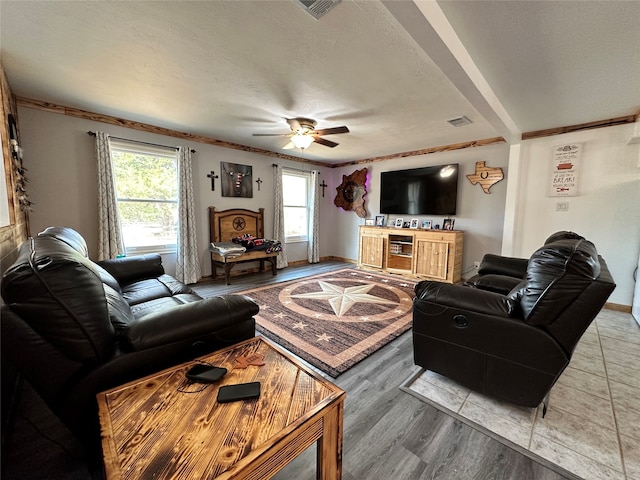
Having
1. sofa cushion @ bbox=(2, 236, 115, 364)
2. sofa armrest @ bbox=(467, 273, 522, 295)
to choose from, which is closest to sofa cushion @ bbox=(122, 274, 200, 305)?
sofa cushion @ bbox=(2, 236, 115, 364)

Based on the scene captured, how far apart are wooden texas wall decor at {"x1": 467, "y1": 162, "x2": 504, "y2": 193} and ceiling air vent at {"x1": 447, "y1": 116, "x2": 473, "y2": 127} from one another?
1.14 metres

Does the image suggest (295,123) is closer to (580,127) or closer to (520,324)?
(520,324)

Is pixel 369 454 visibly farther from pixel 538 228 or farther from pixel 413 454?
pixel 538 228

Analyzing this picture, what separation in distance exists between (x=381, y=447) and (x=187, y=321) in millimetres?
1178

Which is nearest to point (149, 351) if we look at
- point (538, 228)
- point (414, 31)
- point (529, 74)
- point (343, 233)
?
point (414, 31)

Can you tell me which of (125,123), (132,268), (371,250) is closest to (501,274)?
(371,250)

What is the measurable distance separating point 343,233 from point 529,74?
449cm

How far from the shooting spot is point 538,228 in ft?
12.4

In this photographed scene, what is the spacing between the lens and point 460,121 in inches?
132

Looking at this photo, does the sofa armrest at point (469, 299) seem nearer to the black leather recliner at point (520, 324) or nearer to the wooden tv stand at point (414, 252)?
the black leather recliner at point (520, 324)

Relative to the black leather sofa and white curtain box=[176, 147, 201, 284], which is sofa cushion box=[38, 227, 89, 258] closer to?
the black leather sofa

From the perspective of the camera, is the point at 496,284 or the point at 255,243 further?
the point at 255,243

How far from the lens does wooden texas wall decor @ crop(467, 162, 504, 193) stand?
4157mm

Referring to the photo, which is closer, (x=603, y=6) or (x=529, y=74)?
(x=603, y=6)
